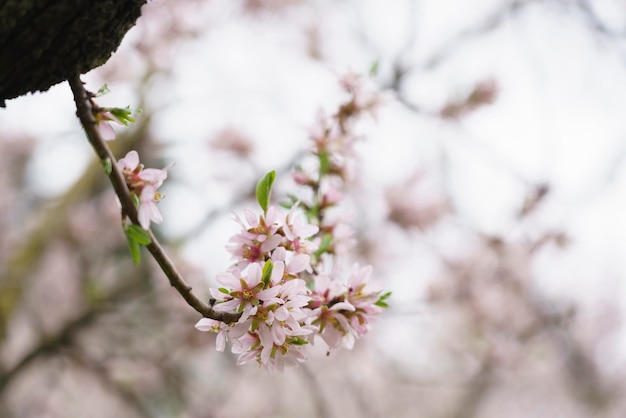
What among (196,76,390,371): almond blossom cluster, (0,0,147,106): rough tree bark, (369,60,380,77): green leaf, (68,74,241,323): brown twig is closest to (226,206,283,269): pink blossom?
(196,76,390,371): almond blossom cluster

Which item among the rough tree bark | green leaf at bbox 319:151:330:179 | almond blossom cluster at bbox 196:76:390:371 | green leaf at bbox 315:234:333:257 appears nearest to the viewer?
the rough tree bark

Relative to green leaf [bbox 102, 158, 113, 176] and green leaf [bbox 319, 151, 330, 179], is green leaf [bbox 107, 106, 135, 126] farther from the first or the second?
green leaf [bbox 319, 151, 330, 179]

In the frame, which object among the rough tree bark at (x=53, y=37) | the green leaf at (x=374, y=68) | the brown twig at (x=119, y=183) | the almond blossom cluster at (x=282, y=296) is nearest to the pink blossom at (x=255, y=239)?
the almond blossom cluster at (x=282, y=296)

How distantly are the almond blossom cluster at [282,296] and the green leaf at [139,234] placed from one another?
0.11 metres

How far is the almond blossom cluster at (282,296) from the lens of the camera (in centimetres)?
59

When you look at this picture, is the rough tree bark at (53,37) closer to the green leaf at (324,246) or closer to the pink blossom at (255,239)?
the pink blossom at (255,239)

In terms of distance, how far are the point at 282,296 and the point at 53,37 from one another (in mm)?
355

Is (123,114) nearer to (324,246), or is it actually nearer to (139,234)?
(139,234)

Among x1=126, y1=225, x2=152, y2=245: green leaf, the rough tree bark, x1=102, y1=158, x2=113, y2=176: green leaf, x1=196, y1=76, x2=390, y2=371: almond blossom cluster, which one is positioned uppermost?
the rough tree bark

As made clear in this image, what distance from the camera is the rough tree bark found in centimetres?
48

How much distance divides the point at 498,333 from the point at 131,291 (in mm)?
2218

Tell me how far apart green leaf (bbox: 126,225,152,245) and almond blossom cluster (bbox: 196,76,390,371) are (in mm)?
Answer: 109

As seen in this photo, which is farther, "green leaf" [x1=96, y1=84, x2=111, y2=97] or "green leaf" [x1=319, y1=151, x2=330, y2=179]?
"green leaf" [x1=319, y1=151, x2=330, y2=179]

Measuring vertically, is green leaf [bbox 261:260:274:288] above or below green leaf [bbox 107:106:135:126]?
below
